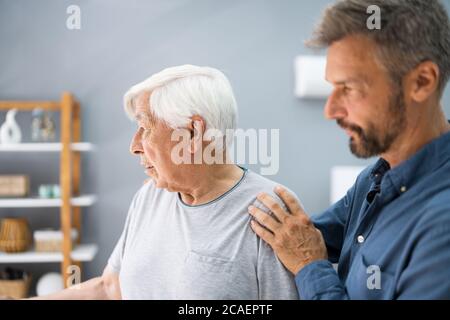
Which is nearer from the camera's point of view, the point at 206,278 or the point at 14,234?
the point at 206,278

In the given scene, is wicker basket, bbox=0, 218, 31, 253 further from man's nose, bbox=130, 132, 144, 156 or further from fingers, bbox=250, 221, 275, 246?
fingers, bbox=250, 221, 275, 246

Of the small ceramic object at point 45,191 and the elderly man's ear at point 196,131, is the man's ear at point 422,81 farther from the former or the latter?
the small ceramic object at point 45,191

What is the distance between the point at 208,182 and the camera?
0.64 meters

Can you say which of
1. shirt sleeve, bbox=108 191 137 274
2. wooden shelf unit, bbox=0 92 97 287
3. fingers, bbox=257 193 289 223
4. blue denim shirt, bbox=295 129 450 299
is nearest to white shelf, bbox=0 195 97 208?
wooden shelf unit, bbox=0 92 97 287

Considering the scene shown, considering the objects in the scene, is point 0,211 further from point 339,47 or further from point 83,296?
point 339,47

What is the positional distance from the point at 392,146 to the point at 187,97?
0.87 ft

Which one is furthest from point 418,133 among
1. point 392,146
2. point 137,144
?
point 137,144

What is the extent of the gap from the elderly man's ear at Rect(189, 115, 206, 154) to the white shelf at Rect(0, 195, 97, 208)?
0.90ft

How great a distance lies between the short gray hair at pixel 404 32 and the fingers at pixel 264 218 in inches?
9.0

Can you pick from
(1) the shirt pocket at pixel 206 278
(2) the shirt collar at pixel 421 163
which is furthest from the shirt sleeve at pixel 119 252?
(2) the shirt collar at pixel 421 163

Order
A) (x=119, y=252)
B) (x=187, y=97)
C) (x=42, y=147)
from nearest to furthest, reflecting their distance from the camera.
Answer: (x=187, y=97)
(x=119, y=252)
(x=42, y=147)

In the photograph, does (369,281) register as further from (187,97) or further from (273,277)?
(187,97)

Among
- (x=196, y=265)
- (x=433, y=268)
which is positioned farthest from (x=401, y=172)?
(x=196, y=265)
